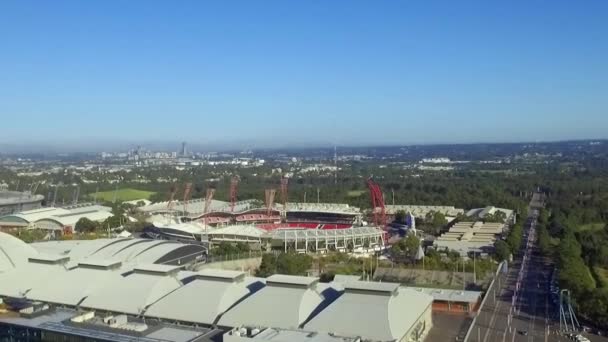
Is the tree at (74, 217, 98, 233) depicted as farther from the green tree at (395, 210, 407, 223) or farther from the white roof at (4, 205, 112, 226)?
the green tree at (395, 210, 407, 223)

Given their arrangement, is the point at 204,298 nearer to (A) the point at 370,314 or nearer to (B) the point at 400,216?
(A) the point at 370,314

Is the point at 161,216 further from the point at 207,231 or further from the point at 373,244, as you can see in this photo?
the point at 373,244

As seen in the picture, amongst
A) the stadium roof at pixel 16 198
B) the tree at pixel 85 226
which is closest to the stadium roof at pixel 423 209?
the tree at pixel 85 226

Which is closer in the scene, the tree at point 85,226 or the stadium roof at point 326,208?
the tree at point 85,226

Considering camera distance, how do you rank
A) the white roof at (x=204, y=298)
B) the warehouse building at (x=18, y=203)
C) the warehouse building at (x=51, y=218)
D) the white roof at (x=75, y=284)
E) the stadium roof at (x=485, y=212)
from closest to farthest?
1. the white roof at (x=204, y=298)
2. the white roof at (x=75, y=284)
3. the warehouse building at (x=51, y=218)
4. the stadium roof at (x=485, y=212)
5. the warehouse building at (x=18, y=203)

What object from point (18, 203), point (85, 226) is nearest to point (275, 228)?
point (85, 226)

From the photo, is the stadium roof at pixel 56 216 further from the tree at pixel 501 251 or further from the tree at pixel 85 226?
the tree at pixel 501 251
